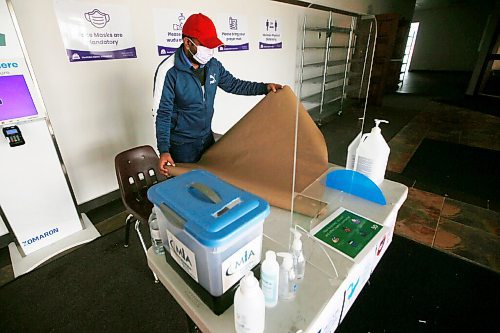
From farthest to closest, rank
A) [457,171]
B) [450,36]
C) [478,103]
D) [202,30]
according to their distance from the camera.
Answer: [450,36]
[478,103]
[457,171]
[202,30]

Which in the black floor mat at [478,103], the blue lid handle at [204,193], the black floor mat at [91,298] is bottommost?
the black floor mat at [91,298]

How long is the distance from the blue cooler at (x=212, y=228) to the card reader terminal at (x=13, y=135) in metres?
1.51

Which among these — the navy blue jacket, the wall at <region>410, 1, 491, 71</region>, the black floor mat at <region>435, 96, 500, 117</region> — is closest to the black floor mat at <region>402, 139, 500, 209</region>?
the navy blue jacket

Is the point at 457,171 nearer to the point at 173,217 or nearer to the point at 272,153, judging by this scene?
the point at 272,153

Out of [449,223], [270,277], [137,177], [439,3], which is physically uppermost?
[439,3]

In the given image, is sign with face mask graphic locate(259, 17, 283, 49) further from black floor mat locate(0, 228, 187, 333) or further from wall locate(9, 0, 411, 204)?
black floor mat locate(0, 228, 187, 333)

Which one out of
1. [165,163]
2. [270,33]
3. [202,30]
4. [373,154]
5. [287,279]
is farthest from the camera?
[270,33]

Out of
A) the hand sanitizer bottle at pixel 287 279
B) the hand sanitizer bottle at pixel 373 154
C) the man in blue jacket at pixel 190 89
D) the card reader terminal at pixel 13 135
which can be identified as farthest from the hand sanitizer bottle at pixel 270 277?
the card reader terminal at pixel 13 135

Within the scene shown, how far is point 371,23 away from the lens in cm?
122

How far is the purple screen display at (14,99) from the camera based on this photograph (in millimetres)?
1482

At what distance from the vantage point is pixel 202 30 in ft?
4.44

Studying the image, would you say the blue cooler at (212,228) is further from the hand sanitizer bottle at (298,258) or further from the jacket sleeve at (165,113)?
the jacket sleeve at (165,113)

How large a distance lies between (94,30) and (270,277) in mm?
2200

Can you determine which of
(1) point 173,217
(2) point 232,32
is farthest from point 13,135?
(2) point 232,32
